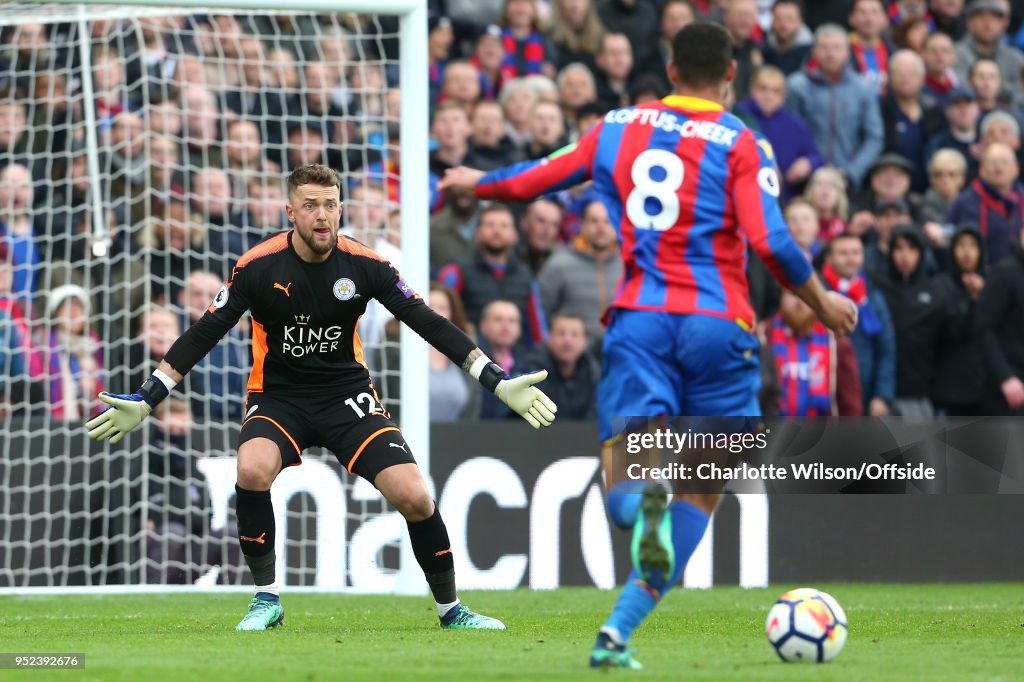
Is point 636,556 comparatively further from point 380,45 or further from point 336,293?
point 380,45

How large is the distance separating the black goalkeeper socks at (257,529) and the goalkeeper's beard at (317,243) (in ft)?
3.84

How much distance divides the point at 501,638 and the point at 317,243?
78.5 inches

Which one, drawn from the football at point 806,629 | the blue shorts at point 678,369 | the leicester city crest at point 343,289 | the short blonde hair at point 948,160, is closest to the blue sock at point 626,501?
the blue shorts at point 678,369

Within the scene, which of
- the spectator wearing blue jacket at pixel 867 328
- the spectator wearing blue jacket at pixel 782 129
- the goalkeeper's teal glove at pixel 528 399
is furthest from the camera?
the spectator wearing blue jacket at pixel 782 129

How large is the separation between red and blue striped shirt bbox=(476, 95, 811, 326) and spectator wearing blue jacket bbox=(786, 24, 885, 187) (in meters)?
8.41

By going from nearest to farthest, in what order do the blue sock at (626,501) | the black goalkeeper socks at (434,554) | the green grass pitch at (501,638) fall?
the blue sock at (626,501) < the green grass pitch at (501,638) < the black goalkeeper socks at (434,554)

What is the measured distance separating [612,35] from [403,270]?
→ 5065mm

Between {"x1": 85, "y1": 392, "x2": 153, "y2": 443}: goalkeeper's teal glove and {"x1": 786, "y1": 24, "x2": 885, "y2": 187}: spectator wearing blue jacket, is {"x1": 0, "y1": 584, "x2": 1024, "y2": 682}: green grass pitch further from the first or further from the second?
{"x1": 786, "y1": 24, "x2": 885, "y2": 187}: spectator wearing blue jacket

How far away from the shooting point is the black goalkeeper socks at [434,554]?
313 inches

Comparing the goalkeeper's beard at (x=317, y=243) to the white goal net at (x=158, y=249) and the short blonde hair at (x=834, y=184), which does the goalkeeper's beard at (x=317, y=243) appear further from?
the short blonde hair at (x=834, y=184)

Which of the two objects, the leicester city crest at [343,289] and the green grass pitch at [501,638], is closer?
the green grass pitch at [501,638]

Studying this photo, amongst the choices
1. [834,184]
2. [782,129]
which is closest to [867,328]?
[834,184]

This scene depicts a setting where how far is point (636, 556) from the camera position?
585cm

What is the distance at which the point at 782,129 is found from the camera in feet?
46.4
